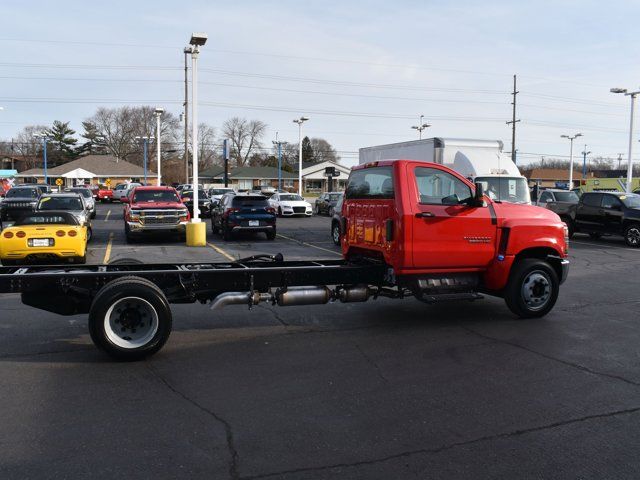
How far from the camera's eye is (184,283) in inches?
252

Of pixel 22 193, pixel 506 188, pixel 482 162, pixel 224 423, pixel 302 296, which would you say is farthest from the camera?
pixel 22 193

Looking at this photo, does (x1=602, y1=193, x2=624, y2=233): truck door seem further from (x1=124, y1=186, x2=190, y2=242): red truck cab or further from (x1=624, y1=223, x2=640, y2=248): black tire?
(x1=124, y1=186, x2=190, y2=242): red truck cab

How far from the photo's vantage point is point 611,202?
1980cm

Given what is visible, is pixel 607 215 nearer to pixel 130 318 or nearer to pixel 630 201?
pixel 630 201

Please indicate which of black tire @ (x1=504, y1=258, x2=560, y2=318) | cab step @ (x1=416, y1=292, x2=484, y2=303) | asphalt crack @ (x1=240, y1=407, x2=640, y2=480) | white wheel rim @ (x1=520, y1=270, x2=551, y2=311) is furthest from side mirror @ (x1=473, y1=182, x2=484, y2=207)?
asphalt crack @ (x1=240, y1=407, x2=640, y2=480)

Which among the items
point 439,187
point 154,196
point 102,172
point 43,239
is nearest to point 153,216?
point 154,196

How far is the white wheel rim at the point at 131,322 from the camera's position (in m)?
5.84

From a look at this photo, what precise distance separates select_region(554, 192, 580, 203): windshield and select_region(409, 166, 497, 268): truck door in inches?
694

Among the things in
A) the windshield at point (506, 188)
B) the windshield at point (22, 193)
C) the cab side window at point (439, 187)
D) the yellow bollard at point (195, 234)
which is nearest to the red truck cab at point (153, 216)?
the yellow bollard at point (195, 234)

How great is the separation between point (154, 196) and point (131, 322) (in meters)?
13.5

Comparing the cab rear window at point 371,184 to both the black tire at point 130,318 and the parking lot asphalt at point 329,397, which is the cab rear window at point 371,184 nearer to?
the parking lot asphalt at point 329,397

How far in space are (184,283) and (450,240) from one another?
344 centimetres

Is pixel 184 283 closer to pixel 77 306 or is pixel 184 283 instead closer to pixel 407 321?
pixel 77 306

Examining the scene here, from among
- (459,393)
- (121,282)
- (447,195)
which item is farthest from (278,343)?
(447,195)
